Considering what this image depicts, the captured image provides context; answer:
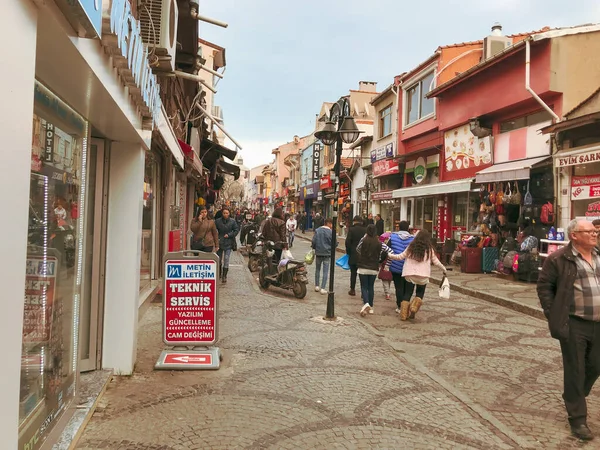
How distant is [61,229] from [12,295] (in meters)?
1.52

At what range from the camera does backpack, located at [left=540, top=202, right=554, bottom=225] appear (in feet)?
38.2

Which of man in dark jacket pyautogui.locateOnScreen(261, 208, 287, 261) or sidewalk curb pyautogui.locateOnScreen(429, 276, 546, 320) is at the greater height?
man in dark jacket pyautogui.locateOnScreen(261, 208, 287, 261)

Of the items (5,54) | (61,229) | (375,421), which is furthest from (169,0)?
(375,421)

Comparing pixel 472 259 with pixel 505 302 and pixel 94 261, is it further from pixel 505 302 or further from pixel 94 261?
pixel 94 261

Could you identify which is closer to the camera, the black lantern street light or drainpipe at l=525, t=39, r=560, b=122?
the black lantern street light

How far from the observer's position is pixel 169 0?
631 centimetres

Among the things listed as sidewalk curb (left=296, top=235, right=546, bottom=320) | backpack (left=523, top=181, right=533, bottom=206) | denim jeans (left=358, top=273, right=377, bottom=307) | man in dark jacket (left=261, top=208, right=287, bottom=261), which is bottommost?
sidewalk curb (left=296, top=235, right=546, bottom=320)

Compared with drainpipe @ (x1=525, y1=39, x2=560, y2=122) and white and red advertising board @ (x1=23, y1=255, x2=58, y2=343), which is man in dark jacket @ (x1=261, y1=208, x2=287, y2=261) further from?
white and red advertising board @ (x1=23, y1=255, x2=58, y2=343)

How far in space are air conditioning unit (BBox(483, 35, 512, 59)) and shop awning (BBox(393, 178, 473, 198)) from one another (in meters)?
5.28

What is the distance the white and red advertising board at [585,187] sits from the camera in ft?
35.1

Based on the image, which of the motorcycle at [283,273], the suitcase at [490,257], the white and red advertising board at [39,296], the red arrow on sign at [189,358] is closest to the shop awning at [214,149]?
the motorcycle at [283,273]

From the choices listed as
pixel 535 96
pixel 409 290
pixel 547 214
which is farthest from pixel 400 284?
pixel 535 96

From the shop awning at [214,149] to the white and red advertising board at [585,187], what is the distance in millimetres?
10159

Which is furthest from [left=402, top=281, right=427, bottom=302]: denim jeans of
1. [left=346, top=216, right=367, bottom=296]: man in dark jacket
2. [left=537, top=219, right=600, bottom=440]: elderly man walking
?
[left=537, top=219, right=600, bottom=440]: elderly man walking
